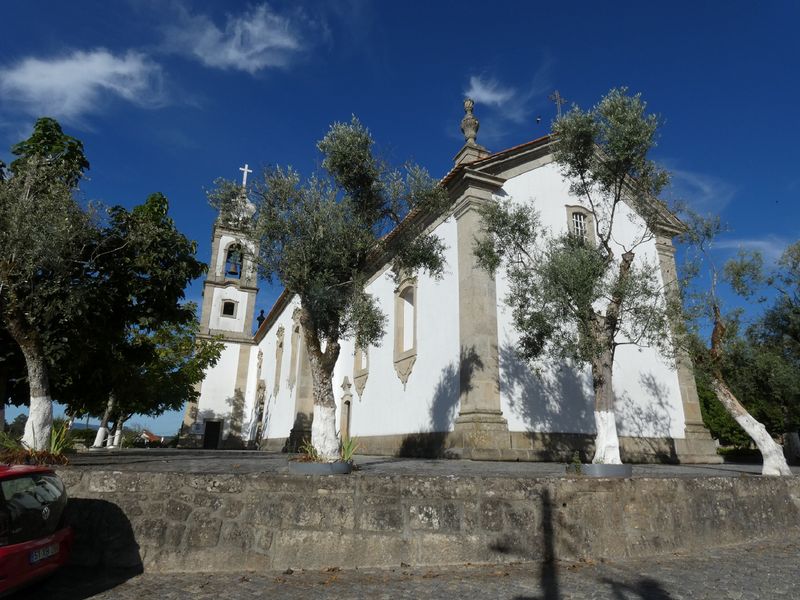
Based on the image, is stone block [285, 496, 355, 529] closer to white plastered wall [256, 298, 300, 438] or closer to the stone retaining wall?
the stone retaining wall

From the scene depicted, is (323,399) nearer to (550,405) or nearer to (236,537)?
(236,537)

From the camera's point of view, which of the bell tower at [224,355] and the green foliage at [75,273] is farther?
the bell tower at [224,355]

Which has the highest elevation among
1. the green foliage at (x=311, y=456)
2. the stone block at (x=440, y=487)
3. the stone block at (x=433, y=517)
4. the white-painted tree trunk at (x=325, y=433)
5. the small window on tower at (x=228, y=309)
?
the small window on tower at (x=228, y=309)

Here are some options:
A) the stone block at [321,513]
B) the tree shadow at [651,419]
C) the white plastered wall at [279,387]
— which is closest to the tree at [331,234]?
A: the stone block at [321,513]

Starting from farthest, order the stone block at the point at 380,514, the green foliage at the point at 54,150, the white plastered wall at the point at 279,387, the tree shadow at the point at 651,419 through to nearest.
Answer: the white plastered wall at the point at 279,387 < the tree shadow at the point at 651,419 < the green foliage at the point at 54,150 < the stone block at the point at 380,514

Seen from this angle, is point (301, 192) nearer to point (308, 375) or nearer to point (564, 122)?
point (564, 122)

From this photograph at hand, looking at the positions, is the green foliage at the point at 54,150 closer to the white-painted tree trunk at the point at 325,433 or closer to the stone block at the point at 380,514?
the white-painted tree trunk at the point at 325,433

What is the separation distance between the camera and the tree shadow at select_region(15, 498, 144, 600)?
474 cm

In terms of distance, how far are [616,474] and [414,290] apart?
398 inches

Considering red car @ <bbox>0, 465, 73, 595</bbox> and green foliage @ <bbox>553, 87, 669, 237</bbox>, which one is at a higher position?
green foliage @ <bbox>553, 87, 669, 237</bbox>

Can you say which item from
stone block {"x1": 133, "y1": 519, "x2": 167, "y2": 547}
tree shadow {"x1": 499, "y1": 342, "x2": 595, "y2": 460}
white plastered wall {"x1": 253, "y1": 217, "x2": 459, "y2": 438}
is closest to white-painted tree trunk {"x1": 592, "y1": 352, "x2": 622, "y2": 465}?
tree shadow {"x1": 499, "y1": 342, "x2": 595, "y2": 460}

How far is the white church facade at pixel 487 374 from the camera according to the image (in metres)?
11.8

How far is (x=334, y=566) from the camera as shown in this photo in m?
4.96

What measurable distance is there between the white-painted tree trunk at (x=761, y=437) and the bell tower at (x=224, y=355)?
2759 centimetres
